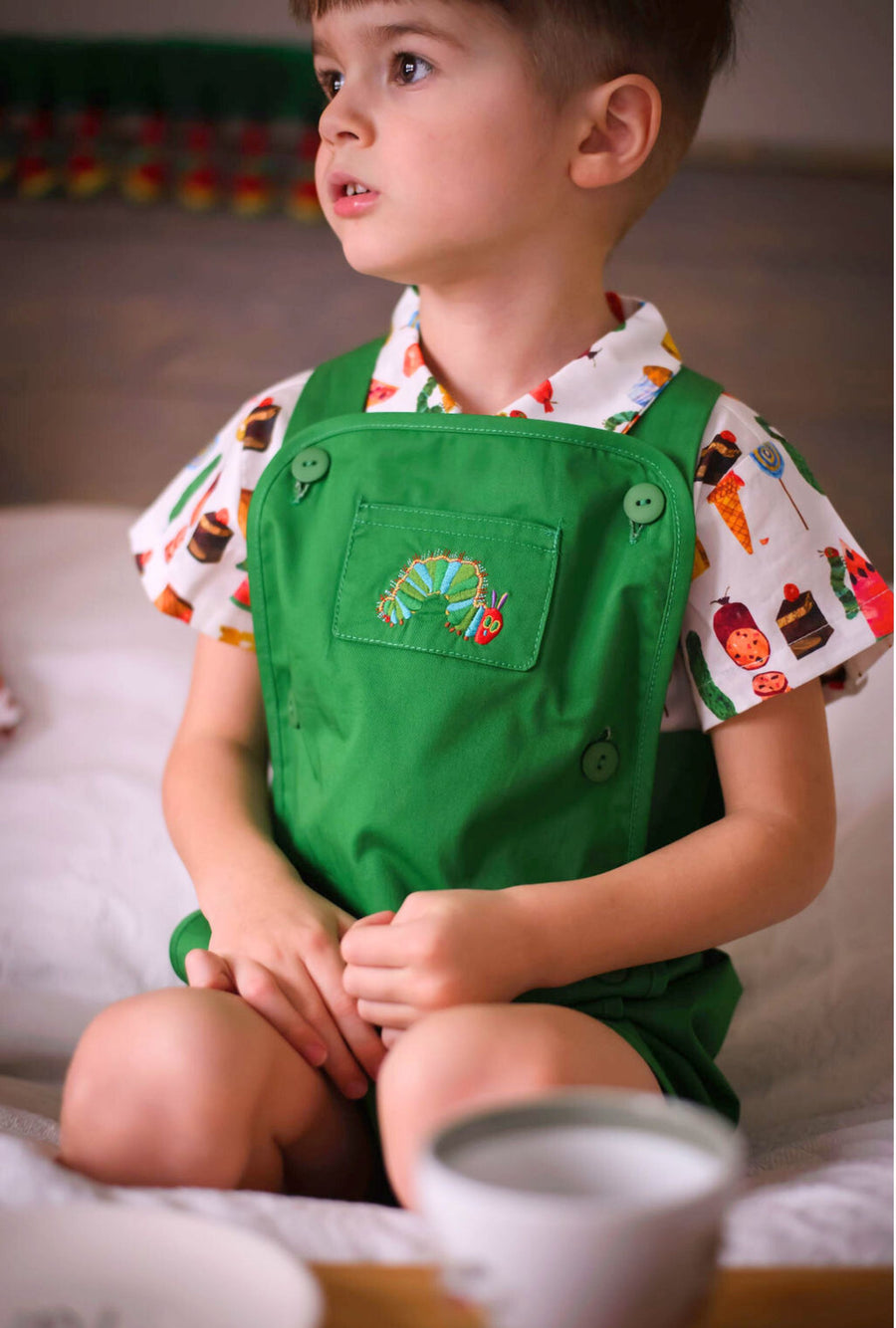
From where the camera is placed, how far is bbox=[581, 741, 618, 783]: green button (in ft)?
2.37

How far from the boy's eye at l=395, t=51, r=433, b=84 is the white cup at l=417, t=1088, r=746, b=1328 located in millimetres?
601

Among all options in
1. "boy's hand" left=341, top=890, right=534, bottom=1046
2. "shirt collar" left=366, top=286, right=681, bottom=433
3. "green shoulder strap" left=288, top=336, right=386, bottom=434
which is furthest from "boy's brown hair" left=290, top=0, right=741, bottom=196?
"boy's hand" left=341, top=890, right=534, bottom=1046

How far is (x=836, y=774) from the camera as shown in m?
1.10

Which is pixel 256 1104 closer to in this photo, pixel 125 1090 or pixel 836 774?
pixel 125 1090

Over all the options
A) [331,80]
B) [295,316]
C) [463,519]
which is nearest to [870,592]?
[463,519]

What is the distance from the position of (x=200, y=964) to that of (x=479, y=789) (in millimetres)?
185

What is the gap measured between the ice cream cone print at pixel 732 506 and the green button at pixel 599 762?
15cm

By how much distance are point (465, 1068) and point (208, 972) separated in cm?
19

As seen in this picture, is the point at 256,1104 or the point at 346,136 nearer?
the point at 256,1104

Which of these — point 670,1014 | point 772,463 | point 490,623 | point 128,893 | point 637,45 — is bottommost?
point 128,893

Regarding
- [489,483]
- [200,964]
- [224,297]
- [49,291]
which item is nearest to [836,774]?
[489,483]

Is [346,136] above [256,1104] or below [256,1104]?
above

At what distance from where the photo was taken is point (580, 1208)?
0.26 m

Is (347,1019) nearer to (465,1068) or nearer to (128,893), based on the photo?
(465,1068)
